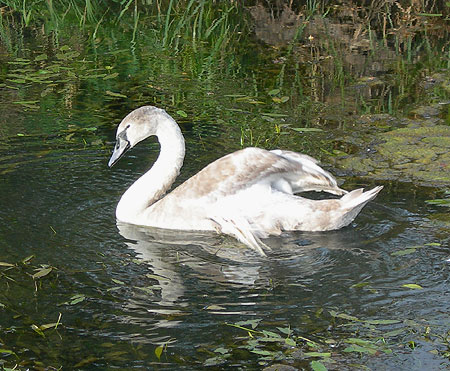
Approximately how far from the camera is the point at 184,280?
5836 mm

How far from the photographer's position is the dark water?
5012mm

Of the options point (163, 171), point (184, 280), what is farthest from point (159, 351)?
point (163, 171)

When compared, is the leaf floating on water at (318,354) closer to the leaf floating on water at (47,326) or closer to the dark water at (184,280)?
the dark water at (184,280)

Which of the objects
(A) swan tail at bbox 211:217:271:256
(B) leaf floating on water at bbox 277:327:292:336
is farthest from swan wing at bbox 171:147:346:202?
(B) leaf floating on water at bbox 277:327:292:336

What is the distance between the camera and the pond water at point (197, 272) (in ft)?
16.2

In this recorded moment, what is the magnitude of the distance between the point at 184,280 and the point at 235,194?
1.05m

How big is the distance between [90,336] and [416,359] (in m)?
1.77

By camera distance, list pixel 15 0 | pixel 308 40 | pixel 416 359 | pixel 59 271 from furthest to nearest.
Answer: pixel 15 0, pixel 308 40, pixel 59 271, pixel 416 359

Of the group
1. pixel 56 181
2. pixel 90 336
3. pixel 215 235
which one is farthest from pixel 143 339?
pixel 56 181

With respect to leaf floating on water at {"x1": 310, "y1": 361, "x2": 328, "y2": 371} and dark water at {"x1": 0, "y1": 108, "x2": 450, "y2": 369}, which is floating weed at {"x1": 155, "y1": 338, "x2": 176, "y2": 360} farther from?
leaf floating on water at {"x1": 310, "y1": 361, "x2": 328, "y2": 371}

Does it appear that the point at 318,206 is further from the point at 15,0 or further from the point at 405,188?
the point at 15,0

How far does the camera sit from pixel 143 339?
504 centimetres

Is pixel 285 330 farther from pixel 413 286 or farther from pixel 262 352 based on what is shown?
pixel 413 286

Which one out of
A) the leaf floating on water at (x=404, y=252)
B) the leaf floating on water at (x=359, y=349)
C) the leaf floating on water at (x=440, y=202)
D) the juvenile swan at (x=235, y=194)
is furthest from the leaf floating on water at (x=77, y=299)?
the leaf floating on water at (x=440, y=202)
